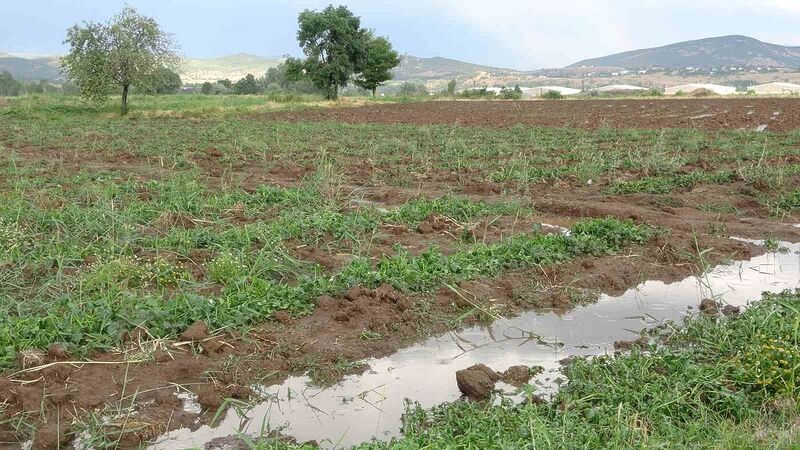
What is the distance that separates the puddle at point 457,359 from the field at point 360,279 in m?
0.18

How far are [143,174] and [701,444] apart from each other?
448 inches

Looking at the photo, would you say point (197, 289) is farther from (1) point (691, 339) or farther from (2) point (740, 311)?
(2) point (740, 311)

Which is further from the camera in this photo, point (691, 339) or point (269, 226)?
point (269, 226)

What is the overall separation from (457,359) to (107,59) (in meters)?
28.7

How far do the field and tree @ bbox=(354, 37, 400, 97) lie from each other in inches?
1554

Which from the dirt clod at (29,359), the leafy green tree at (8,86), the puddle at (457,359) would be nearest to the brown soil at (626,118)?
the puddle at (457,359)

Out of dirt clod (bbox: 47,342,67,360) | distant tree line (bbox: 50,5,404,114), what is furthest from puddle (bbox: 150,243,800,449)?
distant tree line (bbox: 50,5,404,114)

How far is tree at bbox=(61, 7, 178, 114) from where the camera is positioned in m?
29.4

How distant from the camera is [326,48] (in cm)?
4934

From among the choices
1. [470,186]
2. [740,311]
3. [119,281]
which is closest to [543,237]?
[740,311]

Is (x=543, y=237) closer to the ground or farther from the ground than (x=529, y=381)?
farther from the ground

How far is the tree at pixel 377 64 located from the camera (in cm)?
5216

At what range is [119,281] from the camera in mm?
6188

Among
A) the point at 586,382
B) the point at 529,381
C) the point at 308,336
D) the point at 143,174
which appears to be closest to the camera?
the point at 586,382
